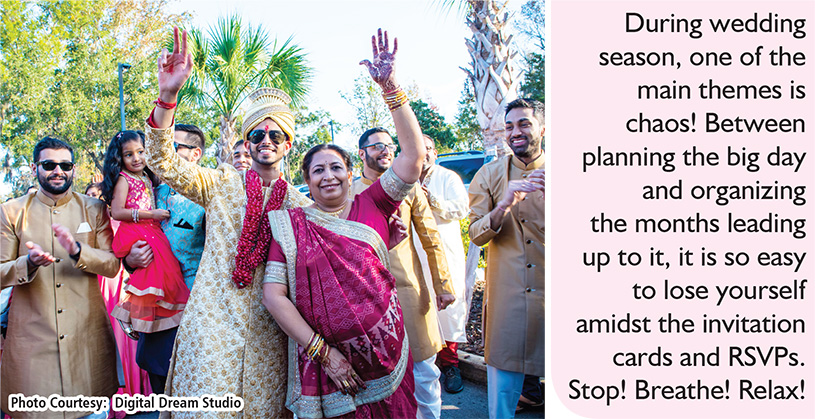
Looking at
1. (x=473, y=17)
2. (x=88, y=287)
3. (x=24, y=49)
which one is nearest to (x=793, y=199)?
(x=88, y=287)

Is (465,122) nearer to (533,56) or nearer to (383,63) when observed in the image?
(533,56)

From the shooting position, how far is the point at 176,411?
2.41 meters

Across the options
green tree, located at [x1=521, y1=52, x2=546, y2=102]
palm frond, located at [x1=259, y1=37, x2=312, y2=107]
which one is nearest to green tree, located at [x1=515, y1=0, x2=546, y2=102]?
green tree, located at [x1=521, y1=52, x2=546, y2=102]

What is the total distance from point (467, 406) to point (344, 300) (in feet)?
7.45

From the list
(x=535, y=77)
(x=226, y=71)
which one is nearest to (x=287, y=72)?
(x=226, y=71)

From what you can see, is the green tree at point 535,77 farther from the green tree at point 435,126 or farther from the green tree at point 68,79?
the green tree at point 68,79

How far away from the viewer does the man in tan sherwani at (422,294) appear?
10.6 ft

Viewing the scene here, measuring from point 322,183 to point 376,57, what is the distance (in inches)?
24.9

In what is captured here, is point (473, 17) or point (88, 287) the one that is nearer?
point (88, 287)

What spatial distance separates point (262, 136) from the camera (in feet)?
8.89

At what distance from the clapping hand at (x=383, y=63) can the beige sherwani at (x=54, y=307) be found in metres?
2.16

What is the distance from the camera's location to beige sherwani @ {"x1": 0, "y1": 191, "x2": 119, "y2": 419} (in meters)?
3.17

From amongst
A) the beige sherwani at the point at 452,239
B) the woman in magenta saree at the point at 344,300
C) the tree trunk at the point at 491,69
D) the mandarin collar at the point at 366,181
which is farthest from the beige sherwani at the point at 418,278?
the tree trunk at the point at 491,69

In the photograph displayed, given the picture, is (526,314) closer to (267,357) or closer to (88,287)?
A: (267,357)
